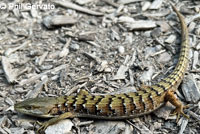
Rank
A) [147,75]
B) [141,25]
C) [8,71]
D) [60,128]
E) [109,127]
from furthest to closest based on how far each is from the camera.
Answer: [141,25] < [8,71] < [147,75] < [109,127] < [60,128]

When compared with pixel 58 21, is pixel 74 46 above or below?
below

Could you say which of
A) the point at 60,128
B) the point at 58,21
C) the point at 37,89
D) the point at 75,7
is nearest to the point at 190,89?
the point at 60,128

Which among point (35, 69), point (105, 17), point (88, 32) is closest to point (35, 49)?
point (35, 69)

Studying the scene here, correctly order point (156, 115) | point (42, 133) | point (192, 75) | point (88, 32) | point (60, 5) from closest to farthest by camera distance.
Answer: point (42, 133) → point (156, 115) → point (192, 75) → point (88, 32) → point (60, 5)

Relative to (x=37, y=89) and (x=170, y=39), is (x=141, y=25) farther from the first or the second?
(x=37, y=89)

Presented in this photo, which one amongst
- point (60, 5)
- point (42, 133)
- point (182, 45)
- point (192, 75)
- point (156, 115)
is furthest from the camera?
point (60, 5)

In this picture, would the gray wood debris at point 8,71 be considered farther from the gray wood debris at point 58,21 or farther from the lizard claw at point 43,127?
the gray wood debris at point 58,21

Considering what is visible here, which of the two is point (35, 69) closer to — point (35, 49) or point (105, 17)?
point (35, 49)
